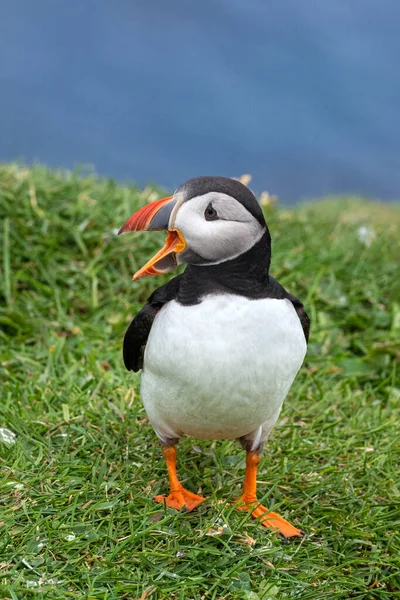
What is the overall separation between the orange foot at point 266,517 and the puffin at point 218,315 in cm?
47

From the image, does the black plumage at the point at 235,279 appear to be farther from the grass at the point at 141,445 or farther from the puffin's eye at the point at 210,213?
the grass at the point at 141,445

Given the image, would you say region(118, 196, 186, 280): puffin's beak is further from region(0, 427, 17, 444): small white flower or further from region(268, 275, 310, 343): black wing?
region(0, 427, 17, 444): small white flower

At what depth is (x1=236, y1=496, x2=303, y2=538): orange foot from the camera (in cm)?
307

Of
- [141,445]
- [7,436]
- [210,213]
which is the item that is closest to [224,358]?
[210,213]

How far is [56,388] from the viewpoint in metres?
4.12

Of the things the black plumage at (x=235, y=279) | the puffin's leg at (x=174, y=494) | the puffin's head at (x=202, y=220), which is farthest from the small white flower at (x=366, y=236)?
the puffin's head at (x=202, y=220)

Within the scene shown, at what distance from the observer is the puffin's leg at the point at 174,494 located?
310 cm

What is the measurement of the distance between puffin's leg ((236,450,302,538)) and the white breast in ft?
1.22

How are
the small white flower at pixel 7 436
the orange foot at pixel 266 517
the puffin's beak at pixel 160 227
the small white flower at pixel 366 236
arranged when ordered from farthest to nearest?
the small white flower at pixel 366 236, the small white flower at pixel 7 436, the orange foot at pixel 266 517, the puffin's beak at pixel 160 227

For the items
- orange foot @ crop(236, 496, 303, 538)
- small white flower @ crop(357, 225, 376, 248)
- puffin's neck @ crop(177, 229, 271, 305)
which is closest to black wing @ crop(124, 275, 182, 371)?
puffin's neck @ crop(177, 229, 271, 305)

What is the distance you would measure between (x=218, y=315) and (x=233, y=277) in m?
0.15

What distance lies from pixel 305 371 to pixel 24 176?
3.04 m

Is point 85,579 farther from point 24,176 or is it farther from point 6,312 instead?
point 24,176

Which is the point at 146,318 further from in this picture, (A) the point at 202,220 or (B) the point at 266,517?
(B) the point at 266,517
